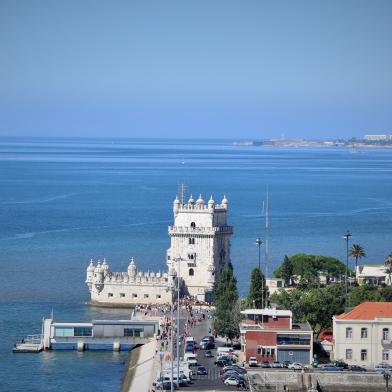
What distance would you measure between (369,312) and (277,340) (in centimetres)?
410

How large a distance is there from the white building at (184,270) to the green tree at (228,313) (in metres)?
8.11

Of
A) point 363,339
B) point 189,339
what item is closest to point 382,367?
point 363,339

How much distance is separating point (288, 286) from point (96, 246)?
30748mm

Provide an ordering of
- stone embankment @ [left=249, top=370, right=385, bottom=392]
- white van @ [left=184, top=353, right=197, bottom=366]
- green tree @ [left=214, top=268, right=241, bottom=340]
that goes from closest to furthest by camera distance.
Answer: stone embankment @ [left=249, top=370, right=385, bottom=392]
white van @ [left=184, top=353, right=197, bottom=366]
green tree @ [left=214, top=268, right=241, bottom=340]

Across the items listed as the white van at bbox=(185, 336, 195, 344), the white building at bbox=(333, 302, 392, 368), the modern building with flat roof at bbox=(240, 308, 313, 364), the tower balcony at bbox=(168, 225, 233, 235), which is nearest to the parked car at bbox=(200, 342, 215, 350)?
the white van at bbox=(185, 336, 195, 344)

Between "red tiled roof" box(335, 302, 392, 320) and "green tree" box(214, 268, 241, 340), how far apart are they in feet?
17.0

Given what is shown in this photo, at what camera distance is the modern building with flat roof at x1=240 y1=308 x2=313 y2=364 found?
53.9 m

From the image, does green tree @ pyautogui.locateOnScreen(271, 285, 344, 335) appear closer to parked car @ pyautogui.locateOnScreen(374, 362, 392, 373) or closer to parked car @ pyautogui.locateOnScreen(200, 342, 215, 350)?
parked car @ pyautogui.locateOnScreen(200, 342, 215, 350)

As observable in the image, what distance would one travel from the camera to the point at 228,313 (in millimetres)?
59250

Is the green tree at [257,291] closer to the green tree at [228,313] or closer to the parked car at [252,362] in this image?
the green tree at [228,313]

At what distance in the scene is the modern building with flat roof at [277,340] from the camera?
5391 cm

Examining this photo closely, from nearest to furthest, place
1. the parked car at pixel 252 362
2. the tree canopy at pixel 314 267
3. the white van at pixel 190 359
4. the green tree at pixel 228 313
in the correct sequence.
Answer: the parked car at pixel 252 362 < the white van at pixel 190 359 < the green tree at pixel 228 313 < the tree canopy at pixel 314 267

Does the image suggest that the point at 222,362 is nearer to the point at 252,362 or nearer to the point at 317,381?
the point at 252,362

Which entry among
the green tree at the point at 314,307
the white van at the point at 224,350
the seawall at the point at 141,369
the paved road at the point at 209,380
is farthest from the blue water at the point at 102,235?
the green tree at the point at 314,307
